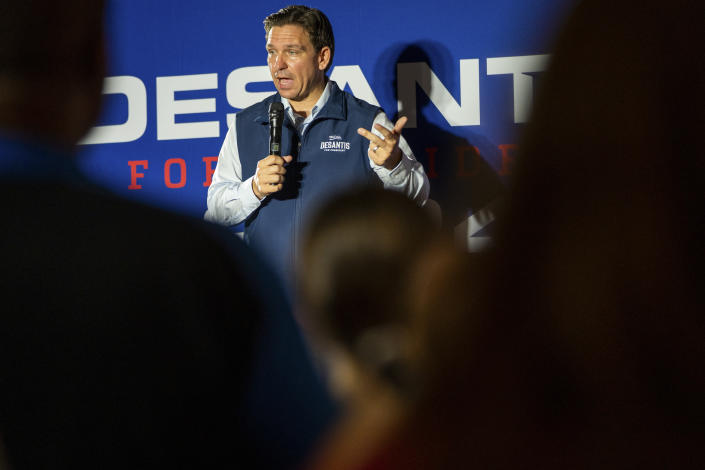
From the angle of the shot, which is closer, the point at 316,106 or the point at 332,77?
the point at 316,106

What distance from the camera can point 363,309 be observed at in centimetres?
102

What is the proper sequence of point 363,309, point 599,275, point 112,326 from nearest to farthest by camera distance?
point 599,275 → point 112,326 → point 363,309

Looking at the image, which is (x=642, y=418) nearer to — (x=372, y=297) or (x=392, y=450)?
(x=392, y=450)

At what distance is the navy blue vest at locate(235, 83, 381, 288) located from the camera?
3291 mm

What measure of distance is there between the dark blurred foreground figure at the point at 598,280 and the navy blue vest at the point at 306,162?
2.78 metres

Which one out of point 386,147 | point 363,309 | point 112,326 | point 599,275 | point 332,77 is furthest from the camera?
point 332,77

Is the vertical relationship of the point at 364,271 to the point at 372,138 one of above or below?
below

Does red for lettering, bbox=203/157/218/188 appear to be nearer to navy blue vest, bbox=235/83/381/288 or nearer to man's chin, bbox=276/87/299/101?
navy blue vest, bbox=235/83/381/288

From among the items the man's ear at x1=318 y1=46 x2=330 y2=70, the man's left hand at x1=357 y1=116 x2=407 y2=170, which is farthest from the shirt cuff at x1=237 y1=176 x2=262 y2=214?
the man's ear at x1=318 y1=46 x2=330 y2=70

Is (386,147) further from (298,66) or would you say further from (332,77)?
(332,77)

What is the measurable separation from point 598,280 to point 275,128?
2.75m

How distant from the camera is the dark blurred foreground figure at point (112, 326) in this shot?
621 mm

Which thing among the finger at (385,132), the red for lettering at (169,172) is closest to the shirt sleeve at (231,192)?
the finger at (385,132)

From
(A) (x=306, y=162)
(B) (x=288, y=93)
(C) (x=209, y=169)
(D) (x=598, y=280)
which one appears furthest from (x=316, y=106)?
(D) (x=598, y=280)
